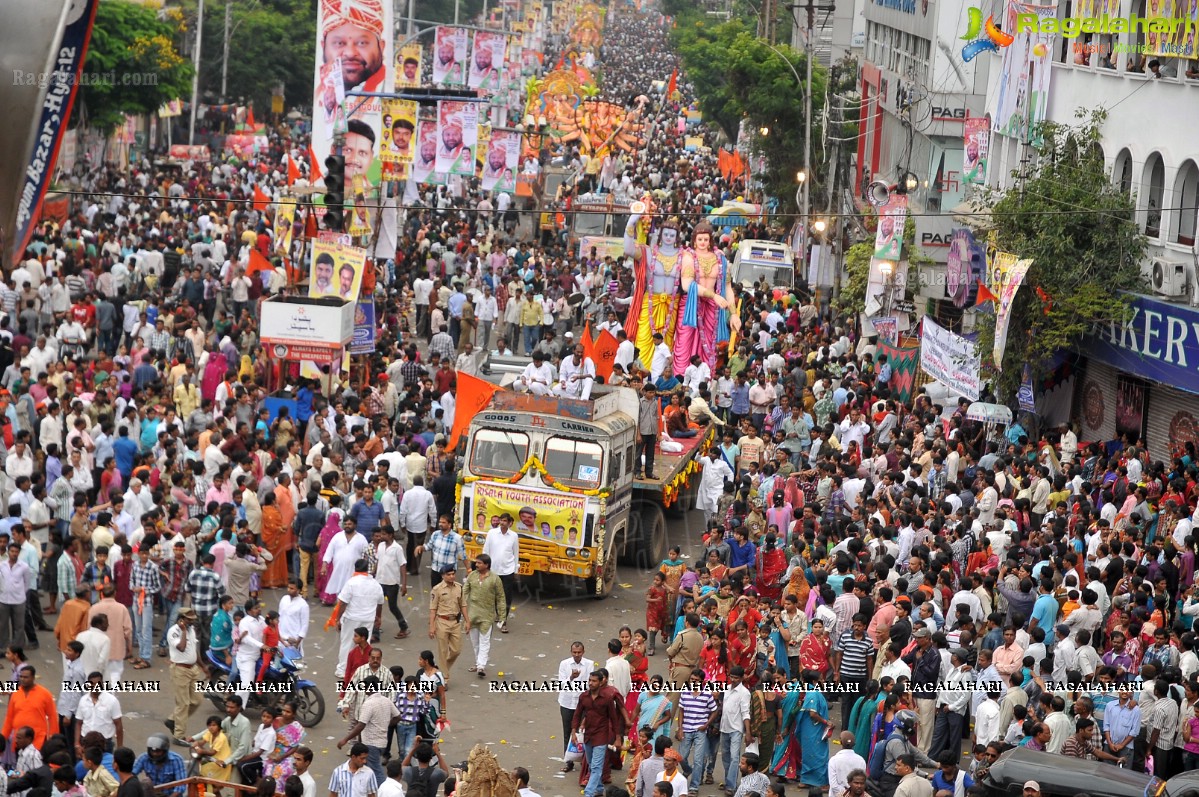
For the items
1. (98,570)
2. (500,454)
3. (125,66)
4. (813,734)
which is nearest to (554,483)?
(500,454)

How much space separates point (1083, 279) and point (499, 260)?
1459cm

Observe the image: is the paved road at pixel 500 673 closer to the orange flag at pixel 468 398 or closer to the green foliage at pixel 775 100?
the orange flag at pixel 468 398

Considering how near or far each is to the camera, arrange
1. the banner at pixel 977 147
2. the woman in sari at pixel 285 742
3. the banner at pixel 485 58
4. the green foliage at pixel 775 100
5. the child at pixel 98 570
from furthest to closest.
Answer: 1. the banner at pixel 485 58
2. the green foliage at pixel 775 100
3. the banner at pixel 977 147
4. the child at pixel 98 570
5. the woman in sari at pixel 285 742

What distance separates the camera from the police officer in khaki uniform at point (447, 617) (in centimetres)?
1598

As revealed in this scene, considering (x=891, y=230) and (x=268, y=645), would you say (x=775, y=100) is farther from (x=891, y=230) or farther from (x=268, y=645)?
(x=268, y=645)

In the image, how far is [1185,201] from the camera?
2362cm

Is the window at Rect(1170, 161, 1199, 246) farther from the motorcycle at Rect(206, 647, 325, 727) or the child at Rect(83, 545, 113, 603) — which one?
the child at Rect(83, 545, 113, 603)

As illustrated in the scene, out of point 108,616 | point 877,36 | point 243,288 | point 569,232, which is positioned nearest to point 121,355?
point 243,288

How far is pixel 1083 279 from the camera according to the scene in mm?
24266

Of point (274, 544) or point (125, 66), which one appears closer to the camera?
point (274, 544)

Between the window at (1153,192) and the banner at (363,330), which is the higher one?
the window at (1153,192)

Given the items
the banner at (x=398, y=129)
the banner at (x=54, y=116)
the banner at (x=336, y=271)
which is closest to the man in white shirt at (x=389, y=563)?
the banner at (x=336, y=271)

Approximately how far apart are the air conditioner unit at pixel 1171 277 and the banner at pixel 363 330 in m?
11.2

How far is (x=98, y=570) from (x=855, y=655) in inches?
272
